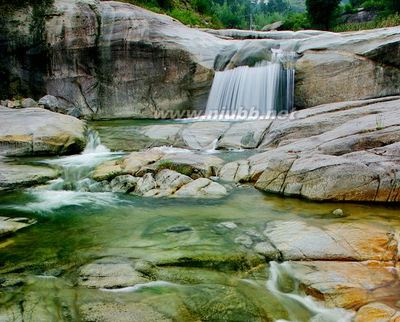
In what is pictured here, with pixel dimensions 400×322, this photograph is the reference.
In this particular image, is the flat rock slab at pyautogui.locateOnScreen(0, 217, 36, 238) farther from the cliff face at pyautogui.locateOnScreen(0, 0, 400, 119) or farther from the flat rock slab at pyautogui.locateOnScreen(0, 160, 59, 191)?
the cliff face at pyautogui.locateOnScreen(0, 0, 400, 119)

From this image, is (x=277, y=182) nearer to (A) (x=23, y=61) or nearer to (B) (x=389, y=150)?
(B) (x=389, y=150)

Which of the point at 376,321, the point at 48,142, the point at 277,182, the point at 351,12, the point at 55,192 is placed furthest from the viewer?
the point at 351,12

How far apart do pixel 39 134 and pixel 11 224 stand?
532 cm

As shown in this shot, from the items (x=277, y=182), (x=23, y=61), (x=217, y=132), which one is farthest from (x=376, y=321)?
(x=23, y=61)

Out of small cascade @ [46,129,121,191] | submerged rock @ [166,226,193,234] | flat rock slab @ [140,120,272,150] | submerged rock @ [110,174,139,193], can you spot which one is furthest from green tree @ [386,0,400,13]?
submerged rock @ [166,226,193,234]

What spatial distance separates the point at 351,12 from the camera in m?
50.3

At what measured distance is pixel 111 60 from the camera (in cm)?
1805

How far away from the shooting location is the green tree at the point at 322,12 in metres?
34.6

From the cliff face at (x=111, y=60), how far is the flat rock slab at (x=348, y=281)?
43.4ft

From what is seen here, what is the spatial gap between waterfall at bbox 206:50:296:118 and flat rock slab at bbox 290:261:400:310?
1150 cm

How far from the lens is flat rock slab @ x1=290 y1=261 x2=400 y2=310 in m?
4.23

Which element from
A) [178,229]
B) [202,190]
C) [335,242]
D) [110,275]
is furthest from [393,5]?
[110,275]

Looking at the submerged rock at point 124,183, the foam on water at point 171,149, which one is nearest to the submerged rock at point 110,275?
the submerged rock at point 124,183

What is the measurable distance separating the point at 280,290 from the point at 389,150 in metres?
4.66
